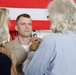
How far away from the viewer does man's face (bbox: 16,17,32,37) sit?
189cm

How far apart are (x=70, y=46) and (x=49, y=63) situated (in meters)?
0.15

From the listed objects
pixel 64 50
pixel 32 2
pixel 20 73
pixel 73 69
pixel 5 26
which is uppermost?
pixel 32 2

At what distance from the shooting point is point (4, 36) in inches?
51.6

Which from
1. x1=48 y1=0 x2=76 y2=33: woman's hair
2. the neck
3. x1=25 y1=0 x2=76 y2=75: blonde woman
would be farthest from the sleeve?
the neck

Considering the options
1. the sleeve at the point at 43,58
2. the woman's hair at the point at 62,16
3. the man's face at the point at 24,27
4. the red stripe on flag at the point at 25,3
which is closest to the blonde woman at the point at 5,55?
the sleeve at the point at 43,58

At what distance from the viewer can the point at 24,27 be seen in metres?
1.91

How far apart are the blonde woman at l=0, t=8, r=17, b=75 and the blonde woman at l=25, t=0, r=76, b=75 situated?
13 cm

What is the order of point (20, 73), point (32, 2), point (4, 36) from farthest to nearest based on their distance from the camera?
point (32, 2), point (20, 73), point (4, 36)

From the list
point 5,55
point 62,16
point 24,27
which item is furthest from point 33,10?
point 5,55

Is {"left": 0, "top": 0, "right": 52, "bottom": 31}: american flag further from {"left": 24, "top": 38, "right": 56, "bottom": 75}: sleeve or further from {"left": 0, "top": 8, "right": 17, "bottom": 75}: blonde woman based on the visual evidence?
{"left": 24, "top": 38, "right": 56, "bottom": 75}: sleeve

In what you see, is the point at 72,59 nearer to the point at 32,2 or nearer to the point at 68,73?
the point at 68,73

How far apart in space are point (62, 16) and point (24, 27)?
583mm

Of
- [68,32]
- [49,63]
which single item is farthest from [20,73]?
[68,32]

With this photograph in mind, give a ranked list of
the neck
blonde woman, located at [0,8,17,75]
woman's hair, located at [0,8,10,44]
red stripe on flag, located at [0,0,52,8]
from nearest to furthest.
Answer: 1. blonde woman, located at [0,8,17,75]
2. woman's hair, located at [0,8,10,44]
3. the neck
4. red stripe on flag, located at [0,0,52,8]
